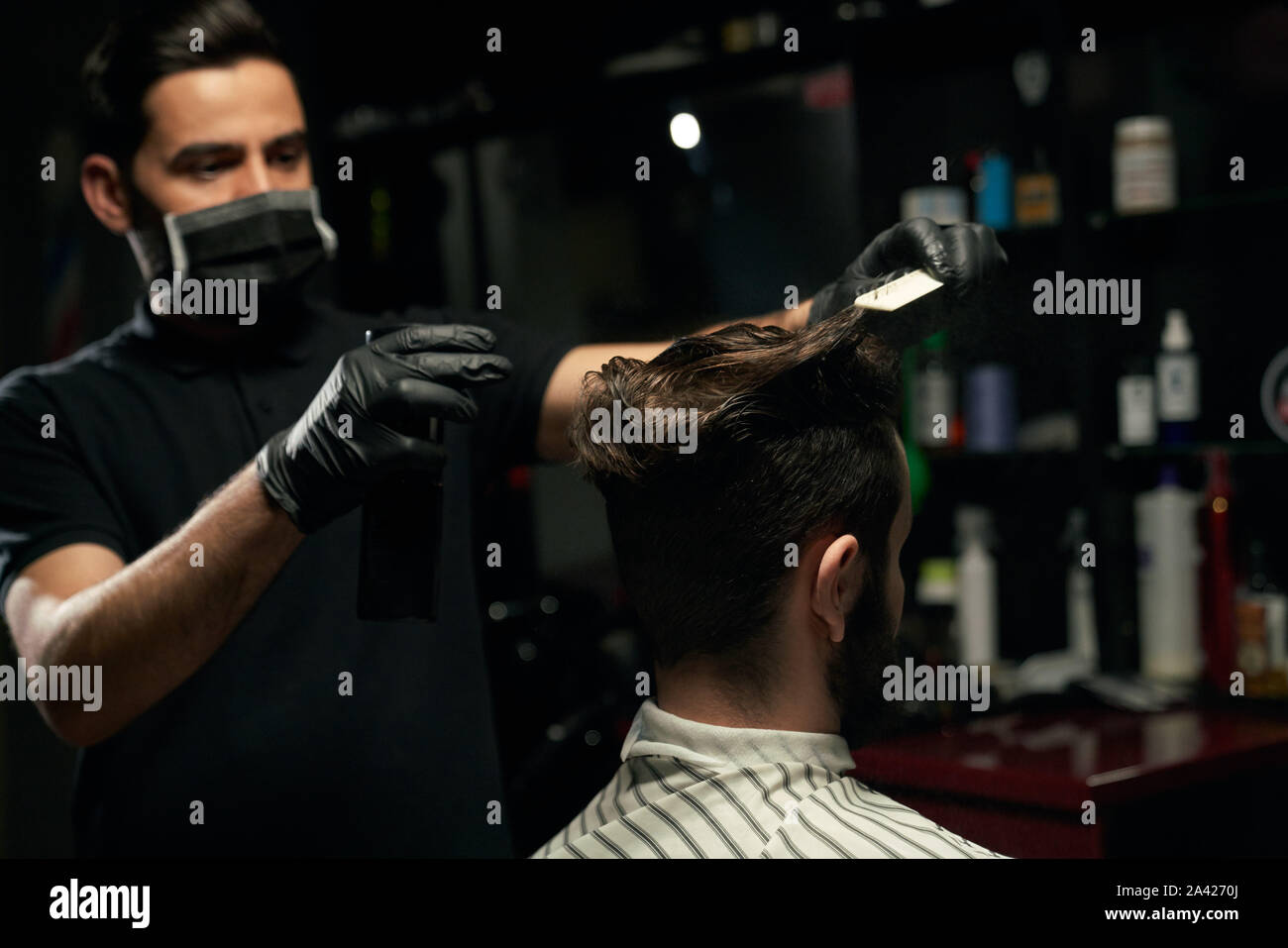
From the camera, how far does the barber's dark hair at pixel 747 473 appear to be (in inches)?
51.9

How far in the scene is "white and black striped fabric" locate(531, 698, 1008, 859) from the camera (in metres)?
1.33

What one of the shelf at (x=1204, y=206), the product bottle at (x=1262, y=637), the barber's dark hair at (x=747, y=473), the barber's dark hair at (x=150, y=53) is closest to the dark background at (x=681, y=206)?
the shelf at (x=1204, y=206)

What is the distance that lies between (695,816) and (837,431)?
1.52 feet

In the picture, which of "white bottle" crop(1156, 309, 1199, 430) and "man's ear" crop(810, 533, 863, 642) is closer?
"man's ear" crop(810, 533, 863, 642)

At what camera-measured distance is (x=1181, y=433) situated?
2375 mm

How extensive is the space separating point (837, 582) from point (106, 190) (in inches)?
44.5

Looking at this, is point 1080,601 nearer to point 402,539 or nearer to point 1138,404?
point 1138,404

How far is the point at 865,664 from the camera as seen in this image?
138cm

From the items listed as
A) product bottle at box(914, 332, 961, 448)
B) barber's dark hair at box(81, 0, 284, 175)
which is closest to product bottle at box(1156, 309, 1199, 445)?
product bottle at box(914, 332, 961, 448)

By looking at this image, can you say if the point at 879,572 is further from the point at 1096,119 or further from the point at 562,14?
the point at 562,14

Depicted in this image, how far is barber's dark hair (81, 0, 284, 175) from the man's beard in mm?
1089

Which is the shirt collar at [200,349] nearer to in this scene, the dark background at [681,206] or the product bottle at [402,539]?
the product bottle at [402,539]

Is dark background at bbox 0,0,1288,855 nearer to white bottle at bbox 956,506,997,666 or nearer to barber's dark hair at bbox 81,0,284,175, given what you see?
white bottle at bbox 956,506,997,666

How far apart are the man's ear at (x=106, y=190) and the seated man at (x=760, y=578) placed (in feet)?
2.48
